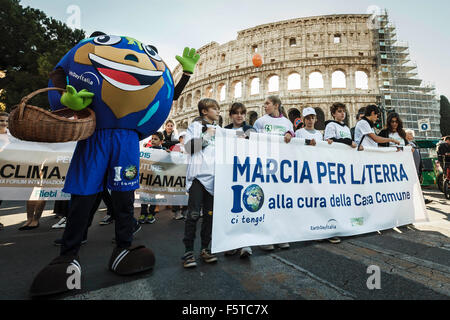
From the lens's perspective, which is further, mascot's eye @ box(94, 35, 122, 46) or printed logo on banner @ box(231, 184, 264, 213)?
printed logo on banner @ box(231, 184, 264, 213)

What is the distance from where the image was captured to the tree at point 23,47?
13.2m

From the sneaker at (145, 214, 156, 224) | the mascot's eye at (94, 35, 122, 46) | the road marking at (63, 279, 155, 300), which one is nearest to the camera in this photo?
the road marking at (63, 279, 155, 300)

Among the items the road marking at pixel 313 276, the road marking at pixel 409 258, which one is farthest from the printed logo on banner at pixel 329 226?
the road marking at pixel 313 276

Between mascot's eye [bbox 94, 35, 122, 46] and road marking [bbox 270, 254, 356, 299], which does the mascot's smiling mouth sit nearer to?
mascot's eye [bbox 94, 35, 122, 46]

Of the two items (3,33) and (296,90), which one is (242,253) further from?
(296,90)

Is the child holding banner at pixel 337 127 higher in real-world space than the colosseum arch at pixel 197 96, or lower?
lower

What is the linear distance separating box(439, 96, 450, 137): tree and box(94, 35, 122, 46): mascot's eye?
3890 cm

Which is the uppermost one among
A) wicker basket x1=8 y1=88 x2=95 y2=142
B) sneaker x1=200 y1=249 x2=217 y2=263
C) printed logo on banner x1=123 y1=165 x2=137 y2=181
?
wicker basket x1=8 y1=88 x2=95 y2=142

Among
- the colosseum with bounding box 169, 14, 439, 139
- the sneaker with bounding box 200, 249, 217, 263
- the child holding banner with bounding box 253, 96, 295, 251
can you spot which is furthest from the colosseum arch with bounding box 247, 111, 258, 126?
the sneaker with bounding box 200, 249, 217, 263

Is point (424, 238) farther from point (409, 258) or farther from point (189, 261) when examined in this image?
point (189, 261)

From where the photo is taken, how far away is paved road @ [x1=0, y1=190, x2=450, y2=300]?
4.44ft

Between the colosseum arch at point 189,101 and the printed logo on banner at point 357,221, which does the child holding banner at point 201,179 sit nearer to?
the printed logo on banner at point 357,221

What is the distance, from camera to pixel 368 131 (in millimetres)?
3402
